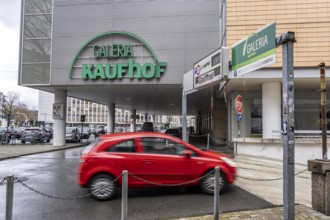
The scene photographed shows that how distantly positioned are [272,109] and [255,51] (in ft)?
43.8

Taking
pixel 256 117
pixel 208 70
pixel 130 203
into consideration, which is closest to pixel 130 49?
pixel 256 117

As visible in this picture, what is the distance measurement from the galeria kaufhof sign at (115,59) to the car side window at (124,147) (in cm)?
1503

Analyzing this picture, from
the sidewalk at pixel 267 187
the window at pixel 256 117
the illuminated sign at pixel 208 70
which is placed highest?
the illuminated sign at pixel 208 70

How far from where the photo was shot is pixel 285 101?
17.5 ft

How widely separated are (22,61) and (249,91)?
17662mm

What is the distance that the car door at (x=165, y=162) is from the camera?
26.3 feet

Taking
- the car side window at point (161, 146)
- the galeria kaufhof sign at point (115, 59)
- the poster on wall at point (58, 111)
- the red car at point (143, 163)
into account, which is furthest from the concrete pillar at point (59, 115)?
the car side window at point (161, 146)

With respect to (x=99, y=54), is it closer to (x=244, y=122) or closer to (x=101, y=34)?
(x=101, y=34)

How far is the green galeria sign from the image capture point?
18.1 ft

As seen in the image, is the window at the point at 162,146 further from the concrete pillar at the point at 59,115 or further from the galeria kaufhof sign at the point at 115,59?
the concrete pillar at the point at 59,115

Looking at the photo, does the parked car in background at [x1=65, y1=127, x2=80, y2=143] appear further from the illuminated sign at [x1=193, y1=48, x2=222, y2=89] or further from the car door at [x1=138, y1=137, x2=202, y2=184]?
the car door at [x1=138, y1=137, x2=202, y2=184]

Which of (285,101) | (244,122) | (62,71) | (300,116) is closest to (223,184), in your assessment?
(285,101)

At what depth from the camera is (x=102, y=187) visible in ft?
25.5

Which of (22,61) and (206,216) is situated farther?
(22,61)
